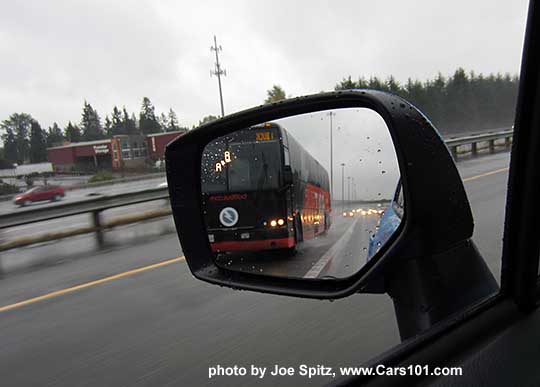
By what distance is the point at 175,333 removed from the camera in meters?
3.70

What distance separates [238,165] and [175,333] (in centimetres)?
228

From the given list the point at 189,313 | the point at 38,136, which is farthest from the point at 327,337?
the point at 38,136

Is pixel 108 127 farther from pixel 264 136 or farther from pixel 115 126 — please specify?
pixel 264 136

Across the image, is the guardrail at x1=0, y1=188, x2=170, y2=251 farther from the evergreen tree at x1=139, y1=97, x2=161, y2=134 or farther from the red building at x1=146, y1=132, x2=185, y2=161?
the evergreen tree at x1=139, y1=97, x2=161, y2=134

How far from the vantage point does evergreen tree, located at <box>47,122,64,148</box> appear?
43.9 ft

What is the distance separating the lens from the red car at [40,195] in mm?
9016

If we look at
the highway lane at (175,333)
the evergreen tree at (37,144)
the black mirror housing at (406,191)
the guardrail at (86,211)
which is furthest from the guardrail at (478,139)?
the evergreen tree at (37,144)

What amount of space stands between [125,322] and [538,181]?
364 centimetres

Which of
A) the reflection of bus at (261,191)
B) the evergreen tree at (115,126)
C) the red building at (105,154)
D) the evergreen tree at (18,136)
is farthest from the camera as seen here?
the evergreen tree at (115,126)

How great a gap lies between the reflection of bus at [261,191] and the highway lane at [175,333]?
1.12 meters

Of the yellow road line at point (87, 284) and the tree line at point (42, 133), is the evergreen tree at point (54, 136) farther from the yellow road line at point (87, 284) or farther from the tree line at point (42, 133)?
the yellow road line at point (87, 284)

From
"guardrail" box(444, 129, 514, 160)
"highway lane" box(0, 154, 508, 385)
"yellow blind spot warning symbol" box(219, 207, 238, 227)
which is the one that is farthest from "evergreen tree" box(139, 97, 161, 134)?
"yellow blind spot warning symbol" box(219, 207, 238, 227)

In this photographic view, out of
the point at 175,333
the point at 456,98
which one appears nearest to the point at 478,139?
the point at 456,98

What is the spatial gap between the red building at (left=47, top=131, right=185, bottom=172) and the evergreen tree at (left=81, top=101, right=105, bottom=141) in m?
0.93
